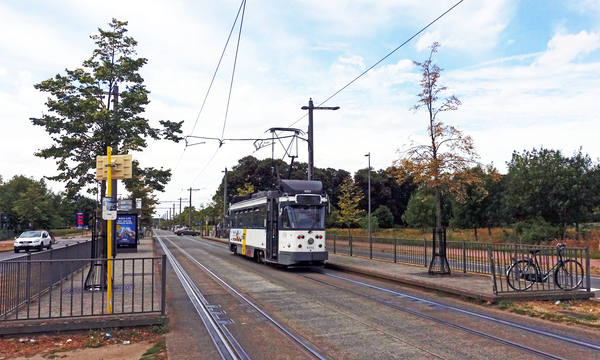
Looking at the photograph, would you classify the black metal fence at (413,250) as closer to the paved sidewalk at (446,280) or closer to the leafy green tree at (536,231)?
the paved sidewalk at (446,280)

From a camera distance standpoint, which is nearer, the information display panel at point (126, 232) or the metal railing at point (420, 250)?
the metal railing at point (420, 250)

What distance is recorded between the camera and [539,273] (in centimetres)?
1166

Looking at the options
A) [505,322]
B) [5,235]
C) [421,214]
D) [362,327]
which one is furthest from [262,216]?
[5,235]

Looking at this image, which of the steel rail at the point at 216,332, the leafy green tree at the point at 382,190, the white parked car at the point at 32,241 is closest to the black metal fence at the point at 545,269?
the steel rail at the point at 216,332

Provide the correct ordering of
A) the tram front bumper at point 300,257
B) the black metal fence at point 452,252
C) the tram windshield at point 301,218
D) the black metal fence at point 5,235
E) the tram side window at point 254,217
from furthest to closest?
the black metal fence at point 5,235 < the tram side window at point 254,217 < the tram windshield at point 301,218 < the tram front bumper at point 300,257 < the black metal fence at point 452,252

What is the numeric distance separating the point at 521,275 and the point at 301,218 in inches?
368

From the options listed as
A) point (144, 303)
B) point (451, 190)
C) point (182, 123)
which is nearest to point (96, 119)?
point (182, 123)

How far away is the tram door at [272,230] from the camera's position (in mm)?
19975

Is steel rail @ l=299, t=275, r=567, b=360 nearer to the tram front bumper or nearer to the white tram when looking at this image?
the tram front bumper

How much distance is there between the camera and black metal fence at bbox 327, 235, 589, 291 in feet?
38.0

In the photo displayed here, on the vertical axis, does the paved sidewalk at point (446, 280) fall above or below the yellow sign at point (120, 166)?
below

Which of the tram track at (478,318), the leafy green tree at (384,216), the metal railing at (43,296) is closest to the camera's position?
the tram track at (478,318)

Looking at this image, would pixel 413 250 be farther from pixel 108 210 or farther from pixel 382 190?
pixel 382 190

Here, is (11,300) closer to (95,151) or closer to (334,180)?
(95,151)
